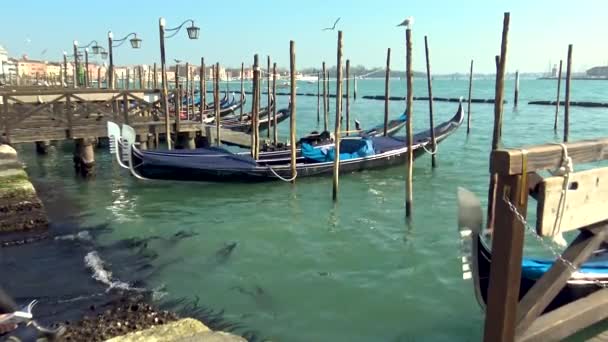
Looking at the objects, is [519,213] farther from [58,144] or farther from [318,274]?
[58,144]

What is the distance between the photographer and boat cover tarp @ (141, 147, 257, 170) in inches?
360

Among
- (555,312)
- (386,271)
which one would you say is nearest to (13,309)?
(555,312)

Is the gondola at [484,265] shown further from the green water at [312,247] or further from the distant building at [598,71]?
the distant building at [598,71]

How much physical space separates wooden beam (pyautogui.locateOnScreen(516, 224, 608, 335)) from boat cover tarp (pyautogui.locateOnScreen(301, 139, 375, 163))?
761cm

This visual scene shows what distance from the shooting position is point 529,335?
2.49m

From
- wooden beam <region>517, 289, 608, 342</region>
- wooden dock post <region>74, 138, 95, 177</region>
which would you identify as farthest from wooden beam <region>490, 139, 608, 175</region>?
wooden dock post <region>74, 138, 95, 177</region>

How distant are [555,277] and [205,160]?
7522mm

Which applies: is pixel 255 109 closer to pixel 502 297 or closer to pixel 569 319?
pixel 569 319

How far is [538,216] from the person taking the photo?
218 cm

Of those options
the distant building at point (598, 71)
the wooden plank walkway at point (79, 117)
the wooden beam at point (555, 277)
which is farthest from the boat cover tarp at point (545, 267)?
the distant building at point (598, 71)

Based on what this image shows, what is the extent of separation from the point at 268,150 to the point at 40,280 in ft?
21.3

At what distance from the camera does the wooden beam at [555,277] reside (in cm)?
243

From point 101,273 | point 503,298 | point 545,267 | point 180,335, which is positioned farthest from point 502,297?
point 101,273

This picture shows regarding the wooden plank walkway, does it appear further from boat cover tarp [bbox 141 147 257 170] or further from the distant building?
the distant building
